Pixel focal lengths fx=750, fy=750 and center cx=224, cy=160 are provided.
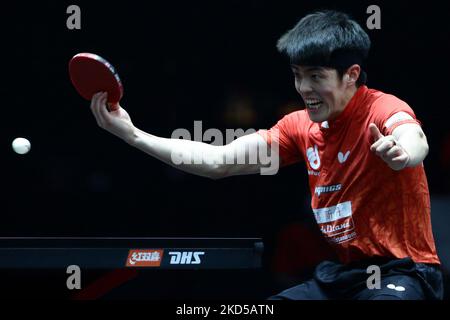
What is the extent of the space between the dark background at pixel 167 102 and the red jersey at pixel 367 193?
1.72m

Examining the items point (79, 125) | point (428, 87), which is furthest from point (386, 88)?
point (79, 125)

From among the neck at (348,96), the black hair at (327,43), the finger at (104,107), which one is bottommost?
the neck at (348,96)

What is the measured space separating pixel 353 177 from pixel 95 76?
1146mm

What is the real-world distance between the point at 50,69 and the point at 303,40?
2.26 m

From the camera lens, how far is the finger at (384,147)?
8.32 ft

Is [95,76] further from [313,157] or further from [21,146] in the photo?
[21,146]

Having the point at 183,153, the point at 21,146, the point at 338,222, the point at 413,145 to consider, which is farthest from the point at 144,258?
the point at 413,145

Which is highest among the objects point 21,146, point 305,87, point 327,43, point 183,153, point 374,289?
point 21,146

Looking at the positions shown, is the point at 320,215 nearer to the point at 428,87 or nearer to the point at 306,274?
the point at 306,274

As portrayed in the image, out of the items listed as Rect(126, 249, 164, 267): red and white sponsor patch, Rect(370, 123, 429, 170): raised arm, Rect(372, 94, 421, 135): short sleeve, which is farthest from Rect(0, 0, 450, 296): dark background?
Rect(370, 123, 429, 170): raised arm

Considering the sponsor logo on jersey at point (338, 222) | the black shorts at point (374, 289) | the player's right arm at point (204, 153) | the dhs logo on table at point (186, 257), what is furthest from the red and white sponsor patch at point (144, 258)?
the sponsor logo on jersey at point (338, 222)

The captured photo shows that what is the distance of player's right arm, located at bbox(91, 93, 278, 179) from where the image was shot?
328 centimetres

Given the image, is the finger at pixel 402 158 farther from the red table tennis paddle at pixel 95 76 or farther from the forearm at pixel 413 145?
the red table tennis paddle at pixel 95 76

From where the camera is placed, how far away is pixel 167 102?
4.84 meters
